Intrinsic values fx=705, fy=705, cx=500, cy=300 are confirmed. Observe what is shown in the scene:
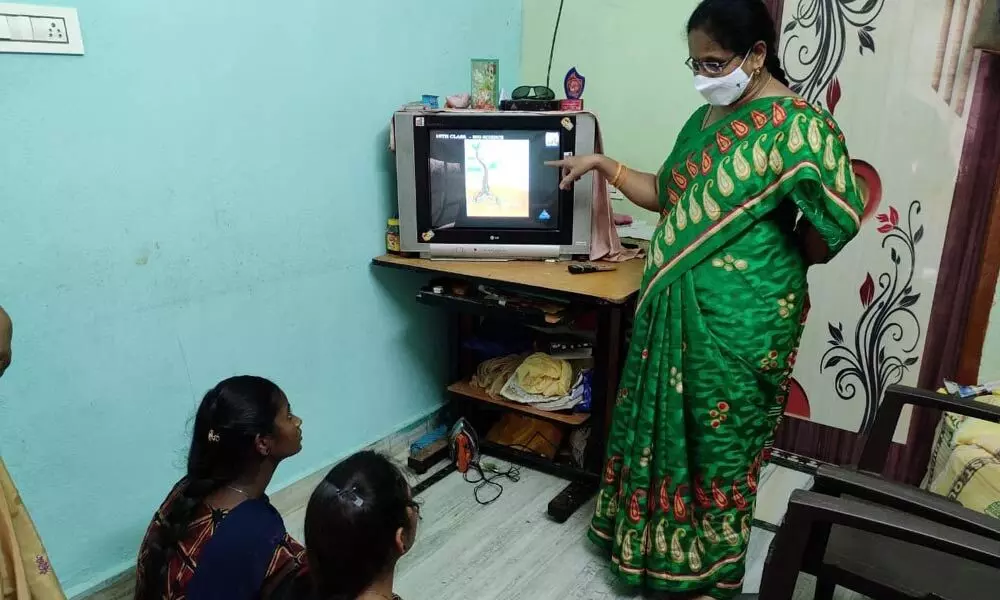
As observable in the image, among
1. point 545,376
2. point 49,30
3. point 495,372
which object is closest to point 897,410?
point 545,376

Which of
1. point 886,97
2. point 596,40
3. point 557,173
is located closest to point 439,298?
point 557,173

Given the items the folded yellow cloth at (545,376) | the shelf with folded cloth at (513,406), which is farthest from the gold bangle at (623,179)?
the shelf with folded cloth at (513,406)

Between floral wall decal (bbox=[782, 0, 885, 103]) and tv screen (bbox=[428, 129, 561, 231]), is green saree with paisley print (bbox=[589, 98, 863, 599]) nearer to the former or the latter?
tv screen (bbox=[428, 129, 561, 231])

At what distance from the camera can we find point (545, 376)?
87.8 inches

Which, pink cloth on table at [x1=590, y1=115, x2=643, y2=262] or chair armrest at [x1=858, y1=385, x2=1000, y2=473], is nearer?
chair armrest at [x1=858, y1=385, x2=1000, y2=473]

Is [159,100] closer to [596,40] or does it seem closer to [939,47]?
[596,40]

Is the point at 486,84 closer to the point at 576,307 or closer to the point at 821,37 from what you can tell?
the point at 576,307

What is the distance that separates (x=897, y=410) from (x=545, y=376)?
40.2 inches

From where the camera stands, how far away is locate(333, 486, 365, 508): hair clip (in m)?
1.03

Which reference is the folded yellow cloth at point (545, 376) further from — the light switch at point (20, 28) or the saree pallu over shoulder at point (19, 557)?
the light switch at point (20, 28)

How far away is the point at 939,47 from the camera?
1.94 metres

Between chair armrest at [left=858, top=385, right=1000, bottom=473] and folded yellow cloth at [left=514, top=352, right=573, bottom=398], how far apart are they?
899 millimetres

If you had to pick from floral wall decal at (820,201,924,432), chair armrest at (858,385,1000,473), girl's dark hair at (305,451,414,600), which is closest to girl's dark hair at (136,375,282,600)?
girl's dark hair at (305,451,414,600)

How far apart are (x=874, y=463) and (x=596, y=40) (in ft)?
5.54
